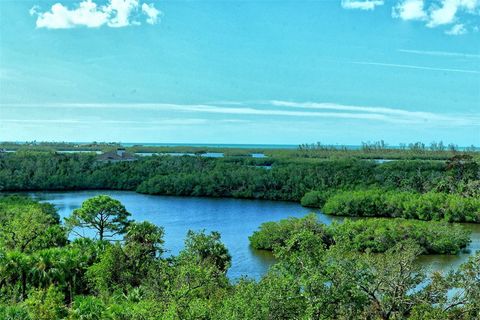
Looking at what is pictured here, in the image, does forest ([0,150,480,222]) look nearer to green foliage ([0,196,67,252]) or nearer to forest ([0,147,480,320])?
forest ([0,147,480,320])

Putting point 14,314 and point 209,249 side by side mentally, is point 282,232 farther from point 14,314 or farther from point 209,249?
point 14,314

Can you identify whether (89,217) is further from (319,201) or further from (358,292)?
(319,201)

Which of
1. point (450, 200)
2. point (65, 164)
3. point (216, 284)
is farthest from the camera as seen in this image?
point (65, 164)

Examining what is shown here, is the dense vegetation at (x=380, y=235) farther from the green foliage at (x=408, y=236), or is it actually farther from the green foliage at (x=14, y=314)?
the green foliage at (x=14, y=314)

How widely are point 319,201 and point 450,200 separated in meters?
17.4

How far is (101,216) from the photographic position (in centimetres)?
3500

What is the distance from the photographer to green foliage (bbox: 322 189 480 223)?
57406 mm

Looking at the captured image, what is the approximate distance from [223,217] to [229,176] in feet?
74.7

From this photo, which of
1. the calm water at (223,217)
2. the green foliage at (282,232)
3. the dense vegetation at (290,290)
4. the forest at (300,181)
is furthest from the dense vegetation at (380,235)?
the dense vegetation at (290,290)

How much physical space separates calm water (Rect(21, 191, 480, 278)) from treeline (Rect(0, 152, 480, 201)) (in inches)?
128

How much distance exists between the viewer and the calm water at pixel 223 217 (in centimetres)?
3958

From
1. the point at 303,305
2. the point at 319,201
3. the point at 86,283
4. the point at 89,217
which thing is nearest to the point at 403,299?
the point at 303,305

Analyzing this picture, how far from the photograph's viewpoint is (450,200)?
5859 centimetres

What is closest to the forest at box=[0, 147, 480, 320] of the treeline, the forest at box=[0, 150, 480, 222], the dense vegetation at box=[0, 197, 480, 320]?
the dense vegetation at box=[0, 197, 480, 320]
